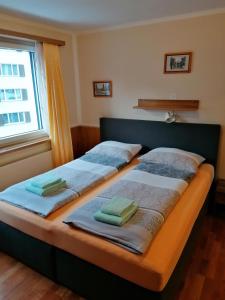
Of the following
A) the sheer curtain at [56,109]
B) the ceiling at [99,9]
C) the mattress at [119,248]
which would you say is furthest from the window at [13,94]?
the mattress at [119,248]

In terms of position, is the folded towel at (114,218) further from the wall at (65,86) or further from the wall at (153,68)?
the wall at (153,68)

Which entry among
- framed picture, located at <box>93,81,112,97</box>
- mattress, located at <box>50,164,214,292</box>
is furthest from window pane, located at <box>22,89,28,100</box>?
mattress, located at <box>50,164,214,292</box>

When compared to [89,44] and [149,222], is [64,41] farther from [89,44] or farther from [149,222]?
[149,222]

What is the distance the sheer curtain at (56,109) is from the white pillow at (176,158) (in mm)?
1180

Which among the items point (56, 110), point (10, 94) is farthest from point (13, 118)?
point (56, 110)

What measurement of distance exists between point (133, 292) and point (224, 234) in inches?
60.0

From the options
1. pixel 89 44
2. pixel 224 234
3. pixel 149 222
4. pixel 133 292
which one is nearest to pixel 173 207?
pixel 149 222

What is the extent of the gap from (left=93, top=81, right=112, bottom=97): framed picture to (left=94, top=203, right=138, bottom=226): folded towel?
213cm

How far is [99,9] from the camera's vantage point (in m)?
2.38

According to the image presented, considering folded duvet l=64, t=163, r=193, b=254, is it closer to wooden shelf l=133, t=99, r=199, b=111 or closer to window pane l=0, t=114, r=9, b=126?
wooden shelf l=133, t=99, r=199, b=111

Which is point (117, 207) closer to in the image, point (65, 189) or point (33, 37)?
point (65, 189)

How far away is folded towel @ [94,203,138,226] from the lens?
1.63m

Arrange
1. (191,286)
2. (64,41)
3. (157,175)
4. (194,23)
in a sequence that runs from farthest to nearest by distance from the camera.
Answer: (64,41), (194,23), (157,175), (191,286)

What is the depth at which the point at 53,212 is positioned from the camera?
1917mm
